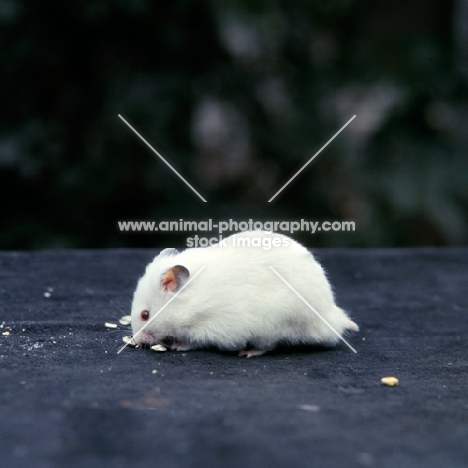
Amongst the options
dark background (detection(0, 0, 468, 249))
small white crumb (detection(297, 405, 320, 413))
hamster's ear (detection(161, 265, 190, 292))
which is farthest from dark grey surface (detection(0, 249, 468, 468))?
dark background (detection(0, 0, 468, 249))

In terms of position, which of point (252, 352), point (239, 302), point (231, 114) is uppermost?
point (231, 114)

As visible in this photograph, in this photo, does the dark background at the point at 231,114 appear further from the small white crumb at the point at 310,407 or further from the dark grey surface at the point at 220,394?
the small white crumb at the point at 310,407

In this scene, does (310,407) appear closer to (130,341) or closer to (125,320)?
(130,341)

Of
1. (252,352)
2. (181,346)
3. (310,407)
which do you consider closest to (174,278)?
(181,346)

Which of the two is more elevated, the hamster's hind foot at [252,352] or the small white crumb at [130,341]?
the small white crumb at [130,341]

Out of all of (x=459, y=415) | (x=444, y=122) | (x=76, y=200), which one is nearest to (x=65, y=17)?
(x=76, y=200)

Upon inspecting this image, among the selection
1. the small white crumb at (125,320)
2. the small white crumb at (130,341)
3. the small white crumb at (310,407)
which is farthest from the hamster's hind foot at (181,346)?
the small white crumb at (310,407)

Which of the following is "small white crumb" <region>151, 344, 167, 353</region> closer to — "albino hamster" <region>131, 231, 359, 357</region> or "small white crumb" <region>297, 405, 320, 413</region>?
"albino hamster" <region>131, 231, 359, 357</region>
